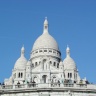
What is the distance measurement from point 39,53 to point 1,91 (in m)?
83.1

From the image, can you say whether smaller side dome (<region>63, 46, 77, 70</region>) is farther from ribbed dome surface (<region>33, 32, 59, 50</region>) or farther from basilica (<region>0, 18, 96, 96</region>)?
ribbed dome surface (<region>33, 32, 59, 50</region>)

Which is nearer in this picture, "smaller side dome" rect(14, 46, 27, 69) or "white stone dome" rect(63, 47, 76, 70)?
"white stone dome" rect(63, 47, 76, 70)

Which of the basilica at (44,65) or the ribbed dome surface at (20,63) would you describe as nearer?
the basilica at (44,65)

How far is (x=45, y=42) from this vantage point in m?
139

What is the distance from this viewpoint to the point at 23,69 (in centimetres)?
13288

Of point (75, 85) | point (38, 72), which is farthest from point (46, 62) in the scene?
point (75, 85)

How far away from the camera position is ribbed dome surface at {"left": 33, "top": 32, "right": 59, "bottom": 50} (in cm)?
13838

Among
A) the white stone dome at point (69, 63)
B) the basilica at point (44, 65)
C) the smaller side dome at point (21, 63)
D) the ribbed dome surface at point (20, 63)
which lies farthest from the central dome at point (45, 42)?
the white stone dome at point (69, 63)

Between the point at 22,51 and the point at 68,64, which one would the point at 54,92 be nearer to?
the point at 68,64

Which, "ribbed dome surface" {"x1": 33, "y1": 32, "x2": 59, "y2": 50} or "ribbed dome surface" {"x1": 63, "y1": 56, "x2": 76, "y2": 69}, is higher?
"ribbed dome surface" {"x1": 33, "y1": 32, "x2": 59, "y2": 50}

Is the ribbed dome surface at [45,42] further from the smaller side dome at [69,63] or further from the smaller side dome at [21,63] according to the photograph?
the smaller side dome at [69,63]

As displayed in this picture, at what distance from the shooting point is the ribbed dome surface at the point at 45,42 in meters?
138

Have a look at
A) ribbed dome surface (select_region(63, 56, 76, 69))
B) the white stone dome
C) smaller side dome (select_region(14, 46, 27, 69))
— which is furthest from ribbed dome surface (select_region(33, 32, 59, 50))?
ribbed dome surface (select_region(63, 56, 76, 69))

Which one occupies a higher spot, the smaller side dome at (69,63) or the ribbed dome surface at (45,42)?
the ribbed dome surface at (45,42)
